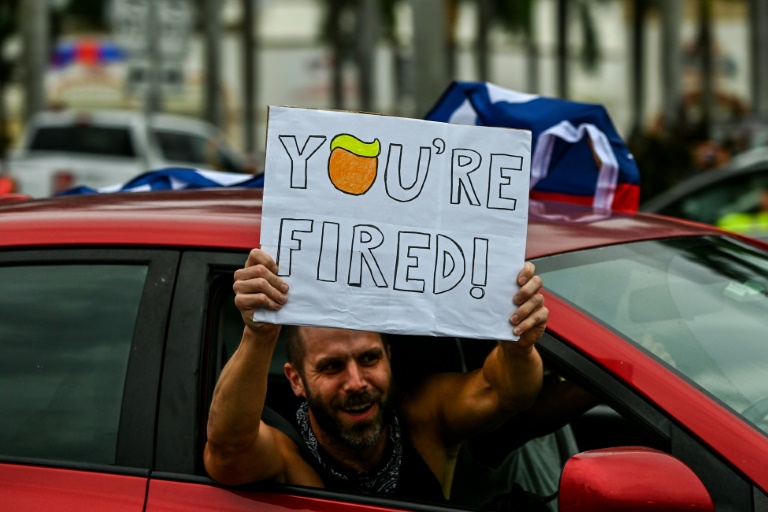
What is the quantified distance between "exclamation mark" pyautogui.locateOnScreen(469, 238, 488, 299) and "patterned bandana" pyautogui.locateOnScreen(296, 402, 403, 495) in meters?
0.54

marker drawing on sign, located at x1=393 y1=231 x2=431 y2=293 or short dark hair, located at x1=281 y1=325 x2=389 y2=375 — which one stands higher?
marker drawing on sign, located at x1=393 y1=231 x2=431 y2=293

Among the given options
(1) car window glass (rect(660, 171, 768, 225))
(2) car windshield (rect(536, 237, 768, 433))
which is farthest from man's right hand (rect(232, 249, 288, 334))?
(1) car window glass (rect(660, 171, 768, 225))

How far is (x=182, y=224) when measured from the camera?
9.81 feet

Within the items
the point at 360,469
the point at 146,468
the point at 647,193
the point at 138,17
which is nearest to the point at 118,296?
the point at 146,468

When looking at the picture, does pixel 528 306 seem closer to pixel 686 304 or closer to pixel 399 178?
pixel 399 178

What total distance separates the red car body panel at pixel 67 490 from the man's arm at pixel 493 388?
29.5 inches

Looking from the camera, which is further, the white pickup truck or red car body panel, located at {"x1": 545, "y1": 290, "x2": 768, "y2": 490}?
the white pickup truck

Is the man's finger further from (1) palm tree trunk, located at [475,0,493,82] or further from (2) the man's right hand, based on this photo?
(1) palm tree trunk, located at [475,0,493,82]

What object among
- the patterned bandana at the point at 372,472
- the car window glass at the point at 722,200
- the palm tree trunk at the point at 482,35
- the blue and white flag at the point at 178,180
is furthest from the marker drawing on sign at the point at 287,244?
the palm tree trunk at the point at 482,35

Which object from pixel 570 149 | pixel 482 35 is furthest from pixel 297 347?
pixel 482 35

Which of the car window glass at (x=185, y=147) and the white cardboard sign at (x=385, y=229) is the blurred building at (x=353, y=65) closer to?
the car window glass at (x=185, y=147)

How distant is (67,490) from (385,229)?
0.84m

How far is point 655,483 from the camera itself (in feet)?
7.92

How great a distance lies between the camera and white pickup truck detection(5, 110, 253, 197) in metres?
19.0
